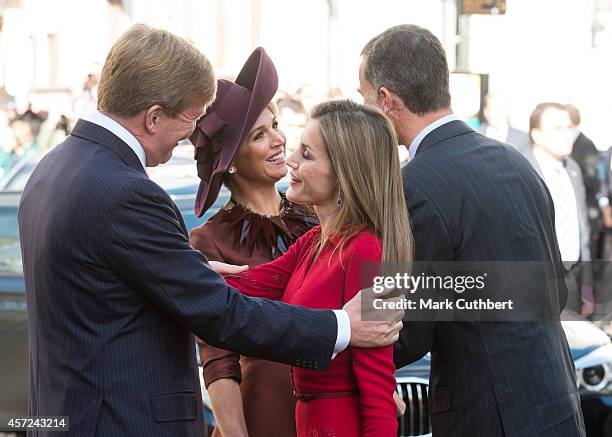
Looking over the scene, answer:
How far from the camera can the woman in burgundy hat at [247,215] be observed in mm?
3447

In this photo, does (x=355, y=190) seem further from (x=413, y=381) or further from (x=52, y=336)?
(x=413, y=381)

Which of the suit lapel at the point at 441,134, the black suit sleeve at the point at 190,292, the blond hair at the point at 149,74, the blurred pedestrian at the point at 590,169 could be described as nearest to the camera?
the black suit sleeve at the point at 190,292

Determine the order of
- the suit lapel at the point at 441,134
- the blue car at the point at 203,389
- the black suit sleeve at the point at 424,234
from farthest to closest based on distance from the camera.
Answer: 1. the blue car at the point at 203,389
2. the suit lapel at the point at 441,134
3. the black suit sleeve at the point at 424,234

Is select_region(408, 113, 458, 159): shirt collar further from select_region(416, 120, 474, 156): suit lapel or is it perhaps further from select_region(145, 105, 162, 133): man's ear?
select_region(145, 105, 162, 133): man's ear

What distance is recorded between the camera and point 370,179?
3.02 metres

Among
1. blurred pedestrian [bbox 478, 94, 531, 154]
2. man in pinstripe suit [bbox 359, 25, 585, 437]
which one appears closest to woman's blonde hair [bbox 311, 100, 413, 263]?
man in pinstripe suit [bbox 359, 25, 585, 437]

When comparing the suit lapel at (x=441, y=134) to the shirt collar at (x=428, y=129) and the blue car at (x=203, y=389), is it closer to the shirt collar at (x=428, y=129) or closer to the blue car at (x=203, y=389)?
the shirt collar at (x=428, y=129)

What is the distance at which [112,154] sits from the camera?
289cm

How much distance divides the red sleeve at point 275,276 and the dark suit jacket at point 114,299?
1.48ft

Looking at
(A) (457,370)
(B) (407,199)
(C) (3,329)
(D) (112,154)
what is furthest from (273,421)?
(C) (3,329)

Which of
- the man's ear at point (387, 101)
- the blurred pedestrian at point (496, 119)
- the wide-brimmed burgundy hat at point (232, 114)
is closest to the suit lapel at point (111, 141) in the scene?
the wide-brimmed burgundy hat at point (232, 114)

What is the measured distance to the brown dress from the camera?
347cm

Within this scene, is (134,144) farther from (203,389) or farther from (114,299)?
(203,389)

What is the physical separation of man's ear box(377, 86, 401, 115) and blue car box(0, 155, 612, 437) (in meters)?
2.03
